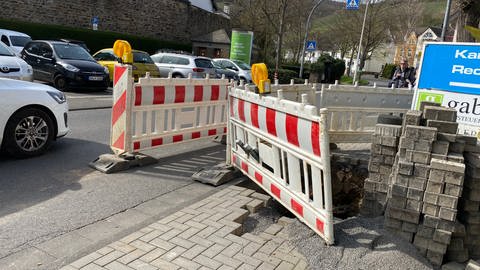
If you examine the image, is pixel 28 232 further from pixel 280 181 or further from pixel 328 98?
pixel 328 98

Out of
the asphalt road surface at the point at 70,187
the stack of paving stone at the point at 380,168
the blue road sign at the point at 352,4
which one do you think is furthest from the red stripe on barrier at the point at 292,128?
the blue road sign at the point at 352,4

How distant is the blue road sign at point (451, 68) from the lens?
6.17 m

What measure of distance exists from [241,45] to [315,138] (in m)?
25.2

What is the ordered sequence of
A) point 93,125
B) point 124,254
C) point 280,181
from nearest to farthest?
point 124,254 < point 280,181 < point 93,125

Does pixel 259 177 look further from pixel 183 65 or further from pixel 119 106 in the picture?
pixel 183 65

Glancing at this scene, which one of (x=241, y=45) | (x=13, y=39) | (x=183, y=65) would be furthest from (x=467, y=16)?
(x=241, y=45)

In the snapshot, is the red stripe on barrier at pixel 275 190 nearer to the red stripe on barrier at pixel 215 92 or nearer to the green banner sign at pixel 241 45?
the red stripe on barrier at pixel 215 92

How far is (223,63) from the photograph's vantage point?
79.8 feet

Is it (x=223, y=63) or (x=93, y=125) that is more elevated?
A: (x=223, y=63)

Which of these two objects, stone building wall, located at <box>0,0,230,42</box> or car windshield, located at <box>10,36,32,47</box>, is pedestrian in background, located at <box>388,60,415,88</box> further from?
stone building wall, located at <box>0,0,230,42</box>

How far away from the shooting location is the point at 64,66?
14508 millimetres

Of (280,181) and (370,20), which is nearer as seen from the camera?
(280,181)

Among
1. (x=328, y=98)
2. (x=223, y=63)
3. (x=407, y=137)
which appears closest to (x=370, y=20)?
(x=223, y=63)

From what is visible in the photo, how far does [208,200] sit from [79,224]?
1394 millimetres
